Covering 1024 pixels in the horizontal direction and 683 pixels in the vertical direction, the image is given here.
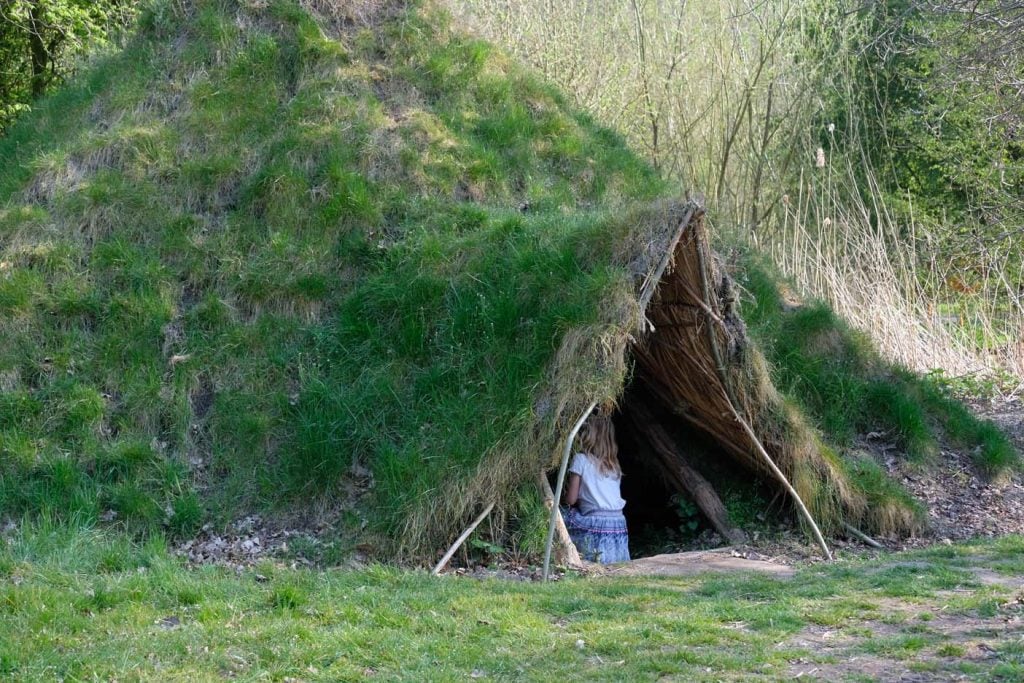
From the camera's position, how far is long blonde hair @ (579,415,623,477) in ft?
27.7

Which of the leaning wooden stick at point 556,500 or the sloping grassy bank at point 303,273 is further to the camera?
the sloping grassy bank at point 303,273

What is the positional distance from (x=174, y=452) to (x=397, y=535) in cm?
195

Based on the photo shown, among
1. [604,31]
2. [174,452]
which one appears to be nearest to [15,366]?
[174,452]

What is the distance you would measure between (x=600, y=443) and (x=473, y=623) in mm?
2986

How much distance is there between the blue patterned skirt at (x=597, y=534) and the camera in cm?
823

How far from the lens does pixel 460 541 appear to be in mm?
7223

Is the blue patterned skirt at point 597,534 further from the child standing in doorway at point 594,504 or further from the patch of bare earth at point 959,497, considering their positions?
the patch of bare earth at point 959,497

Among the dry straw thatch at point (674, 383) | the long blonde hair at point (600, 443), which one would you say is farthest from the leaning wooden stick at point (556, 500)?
the long blonde hair at point (600, 443)

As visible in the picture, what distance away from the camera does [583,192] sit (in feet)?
35.6

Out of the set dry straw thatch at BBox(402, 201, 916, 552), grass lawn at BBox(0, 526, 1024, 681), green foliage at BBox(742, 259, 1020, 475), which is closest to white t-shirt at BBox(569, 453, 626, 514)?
dry straw thatch at BBox(402, 201, 916, 552)

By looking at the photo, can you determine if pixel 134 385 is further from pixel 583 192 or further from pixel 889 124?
pixel 889 124

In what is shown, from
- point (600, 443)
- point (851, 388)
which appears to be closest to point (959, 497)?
point (851, 388)

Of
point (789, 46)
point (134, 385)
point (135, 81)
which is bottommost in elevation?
point (134, 385)

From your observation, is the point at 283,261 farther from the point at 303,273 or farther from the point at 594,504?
the point at 594,504
